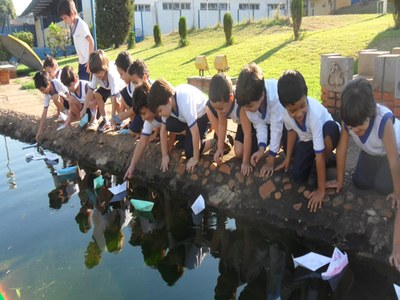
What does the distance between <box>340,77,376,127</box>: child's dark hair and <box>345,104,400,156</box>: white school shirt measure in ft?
0.35

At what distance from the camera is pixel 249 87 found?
319 cm

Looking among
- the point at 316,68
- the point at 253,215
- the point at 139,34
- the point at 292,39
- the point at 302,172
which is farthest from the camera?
the point at 139,34

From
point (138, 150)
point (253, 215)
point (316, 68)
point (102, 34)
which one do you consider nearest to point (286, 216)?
point (253, 215)

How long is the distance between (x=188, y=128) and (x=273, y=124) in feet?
3.11

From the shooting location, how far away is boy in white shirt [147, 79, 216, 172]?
367 cm

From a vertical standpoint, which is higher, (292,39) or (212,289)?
(292,39)

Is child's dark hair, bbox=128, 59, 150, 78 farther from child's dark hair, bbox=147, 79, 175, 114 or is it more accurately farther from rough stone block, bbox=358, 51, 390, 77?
rough stone block, bbox=358, 51, 390, 77

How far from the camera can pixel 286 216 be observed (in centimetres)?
339

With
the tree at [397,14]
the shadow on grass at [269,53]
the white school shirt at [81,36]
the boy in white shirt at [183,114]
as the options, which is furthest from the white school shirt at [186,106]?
the tree at [397,14]

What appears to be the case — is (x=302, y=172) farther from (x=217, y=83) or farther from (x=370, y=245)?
(x=217, y=83)

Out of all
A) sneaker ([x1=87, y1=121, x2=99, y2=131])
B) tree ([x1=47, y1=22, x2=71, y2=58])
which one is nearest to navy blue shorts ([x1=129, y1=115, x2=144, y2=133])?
sneaker ([x1=87, y1=121, x2=99, y2=131])

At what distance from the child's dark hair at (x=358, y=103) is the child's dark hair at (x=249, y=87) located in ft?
2.55

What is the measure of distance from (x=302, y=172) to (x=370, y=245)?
0.71 m

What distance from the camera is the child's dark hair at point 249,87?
3.19 m
